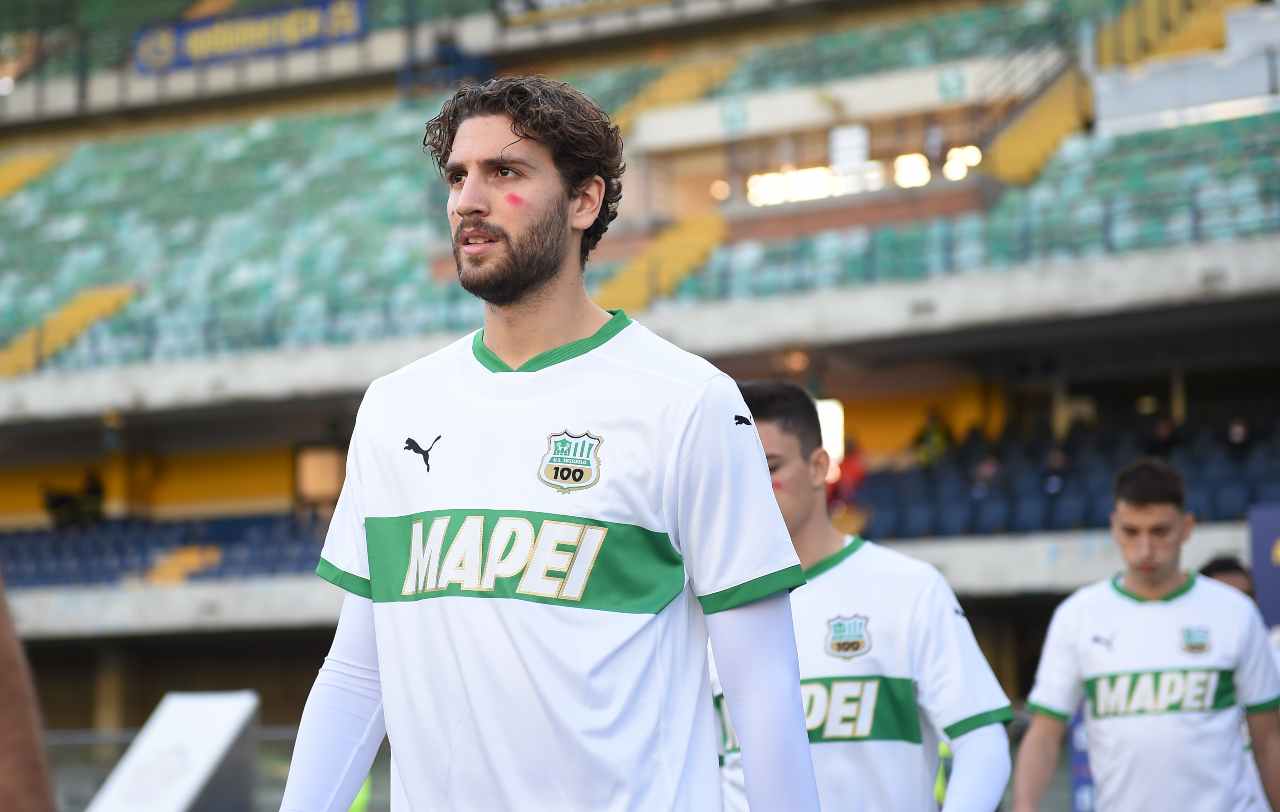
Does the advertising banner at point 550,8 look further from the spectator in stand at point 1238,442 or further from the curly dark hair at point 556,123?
the curly dark hair at point 556,123

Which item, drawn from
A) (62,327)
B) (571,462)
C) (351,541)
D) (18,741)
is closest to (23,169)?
(62,327)

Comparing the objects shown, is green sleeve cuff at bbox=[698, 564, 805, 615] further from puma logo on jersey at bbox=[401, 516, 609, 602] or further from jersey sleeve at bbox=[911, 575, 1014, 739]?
jersey sleeve at bbox=[911, 575, 1014, 739]

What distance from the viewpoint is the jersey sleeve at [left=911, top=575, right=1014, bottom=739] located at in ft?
14.6

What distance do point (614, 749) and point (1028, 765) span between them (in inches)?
146

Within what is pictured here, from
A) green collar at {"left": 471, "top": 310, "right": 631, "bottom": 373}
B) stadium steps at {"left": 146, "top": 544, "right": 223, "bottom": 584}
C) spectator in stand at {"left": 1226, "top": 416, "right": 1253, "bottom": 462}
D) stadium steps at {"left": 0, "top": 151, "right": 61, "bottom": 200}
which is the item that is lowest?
stadium steps at {"left": 146, "top": 544, "right": 223, "bottom": 584}

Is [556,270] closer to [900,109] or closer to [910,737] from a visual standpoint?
[910,737]

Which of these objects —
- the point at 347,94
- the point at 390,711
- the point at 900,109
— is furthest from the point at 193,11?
the point at 390,711

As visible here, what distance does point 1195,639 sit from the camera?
20.4 feet

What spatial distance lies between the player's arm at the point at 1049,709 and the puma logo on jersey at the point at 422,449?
11.6 feet

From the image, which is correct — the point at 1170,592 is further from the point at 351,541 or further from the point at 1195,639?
the point at 351,541

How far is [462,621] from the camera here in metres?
2.73

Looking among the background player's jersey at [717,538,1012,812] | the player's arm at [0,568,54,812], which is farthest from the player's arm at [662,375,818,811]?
the background player's jersey at [717,538,1012,812]

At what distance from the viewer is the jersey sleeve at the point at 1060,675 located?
624 cm

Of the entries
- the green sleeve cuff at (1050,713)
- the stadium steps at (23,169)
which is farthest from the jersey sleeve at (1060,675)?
the stadium steps at (23,169)
